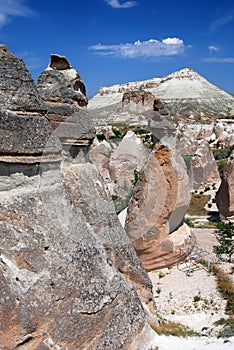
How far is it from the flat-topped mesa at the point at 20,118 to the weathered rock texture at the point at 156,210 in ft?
15.5

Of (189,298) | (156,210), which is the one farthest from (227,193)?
(189,298)

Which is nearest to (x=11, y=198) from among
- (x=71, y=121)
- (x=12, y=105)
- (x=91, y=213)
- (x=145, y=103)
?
(x=12, y=105)

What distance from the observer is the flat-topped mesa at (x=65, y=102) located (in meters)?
6.34

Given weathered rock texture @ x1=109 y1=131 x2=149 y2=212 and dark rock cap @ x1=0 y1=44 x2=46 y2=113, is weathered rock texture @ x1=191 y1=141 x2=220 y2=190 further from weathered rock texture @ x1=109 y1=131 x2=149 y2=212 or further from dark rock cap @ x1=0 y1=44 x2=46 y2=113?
dark rock cap @ x1=0 y1=44 x2=46 y2=113

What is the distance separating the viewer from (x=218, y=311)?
6.88 meters

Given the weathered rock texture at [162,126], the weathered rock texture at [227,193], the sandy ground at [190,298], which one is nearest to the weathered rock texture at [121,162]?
the weathered rock texture at [227,193]

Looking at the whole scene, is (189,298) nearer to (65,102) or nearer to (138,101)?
(65,102)

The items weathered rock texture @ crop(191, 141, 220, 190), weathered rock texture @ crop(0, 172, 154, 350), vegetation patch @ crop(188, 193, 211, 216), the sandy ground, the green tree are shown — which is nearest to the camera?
weathered rock texture @ crop(0, 172, 154, 350)

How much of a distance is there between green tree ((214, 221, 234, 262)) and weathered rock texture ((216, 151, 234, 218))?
1529 mm

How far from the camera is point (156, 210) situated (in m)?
8.72

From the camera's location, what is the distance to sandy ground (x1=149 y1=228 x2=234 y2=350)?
6.65 meters

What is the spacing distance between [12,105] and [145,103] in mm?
58524

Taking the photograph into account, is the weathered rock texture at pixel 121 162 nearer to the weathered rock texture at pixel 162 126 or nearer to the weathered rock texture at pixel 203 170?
the weathered rock texture at pixel 203 170

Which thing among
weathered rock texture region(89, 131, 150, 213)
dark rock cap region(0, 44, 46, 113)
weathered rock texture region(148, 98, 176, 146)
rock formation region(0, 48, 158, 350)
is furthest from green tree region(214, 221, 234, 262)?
dark rock cap region(0, 44, 46, 113)
